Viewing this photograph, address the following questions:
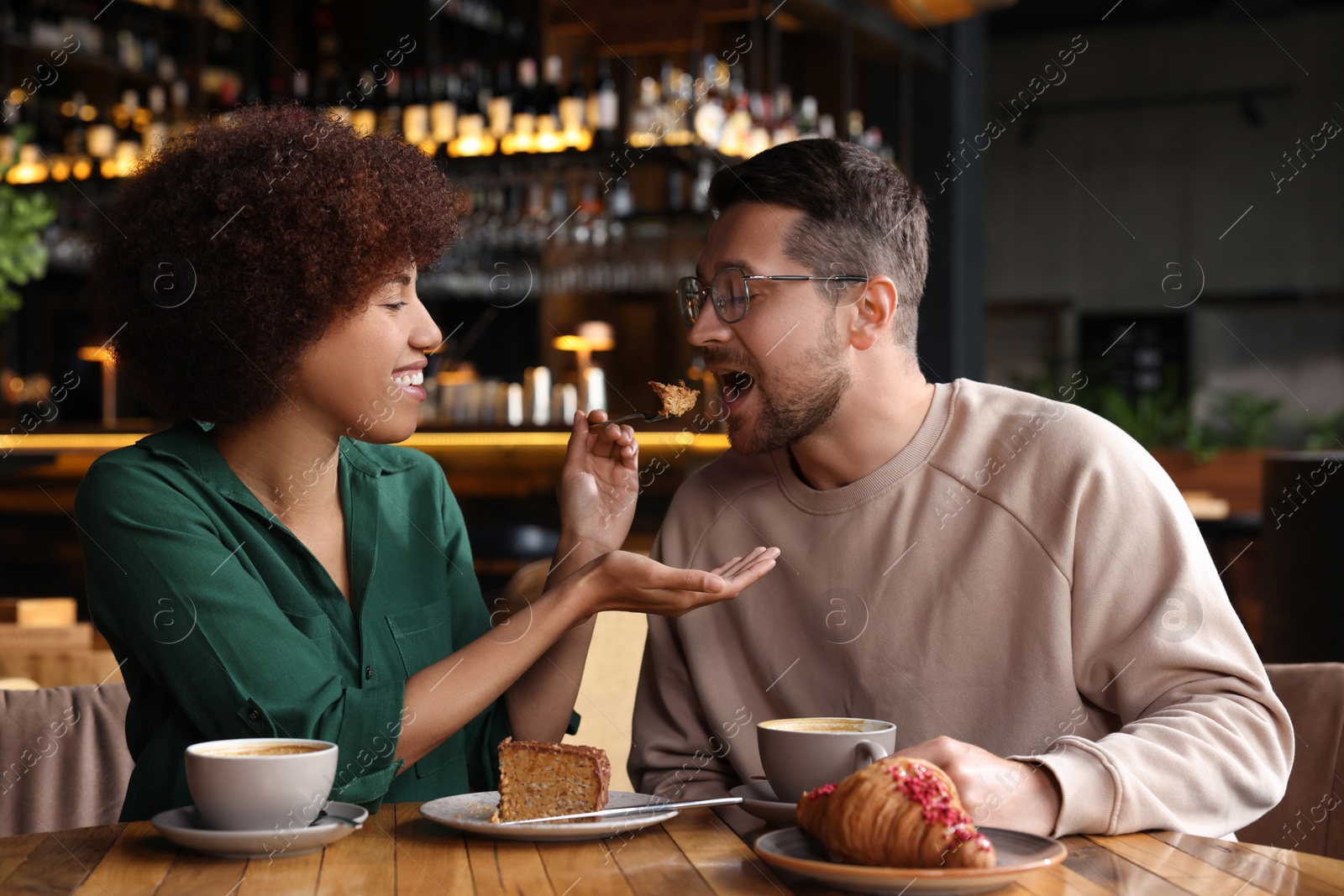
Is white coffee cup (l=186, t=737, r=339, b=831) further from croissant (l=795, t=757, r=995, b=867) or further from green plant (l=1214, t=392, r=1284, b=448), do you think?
green plant (l=1214, t=392, r=1284, b=448)

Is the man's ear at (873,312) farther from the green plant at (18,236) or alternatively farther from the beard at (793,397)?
the green plant at (18,236)

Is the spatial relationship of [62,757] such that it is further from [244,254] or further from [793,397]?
[793,397]

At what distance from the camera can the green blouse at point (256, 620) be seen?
1.34 m

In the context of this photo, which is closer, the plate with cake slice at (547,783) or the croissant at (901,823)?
the croissant at (901,823)

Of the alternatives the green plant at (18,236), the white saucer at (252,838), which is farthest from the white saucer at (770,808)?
the green plant at (18,236)

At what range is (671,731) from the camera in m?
1.70

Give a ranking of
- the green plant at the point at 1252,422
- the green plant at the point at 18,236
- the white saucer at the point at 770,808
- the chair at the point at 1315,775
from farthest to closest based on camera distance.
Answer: the green plant at the point at 1252,422 → the green plant at the point at 18,236 → the chair at the point at 1315,775 → the white saucer at the point at 770,808

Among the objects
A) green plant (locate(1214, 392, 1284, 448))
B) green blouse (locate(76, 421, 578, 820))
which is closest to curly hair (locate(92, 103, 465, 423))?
green blouse (locate(76, 421, 578, 820))

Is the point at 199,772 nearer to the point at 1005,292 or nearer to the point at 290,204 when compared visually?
the point at 290,204

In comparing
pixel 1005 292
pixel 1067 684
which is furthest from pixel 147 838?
pixel 1005 292

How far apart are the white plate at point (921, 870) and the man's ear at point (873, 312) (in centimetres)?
84

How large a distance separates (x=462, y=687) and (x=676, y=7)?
5.78 meters

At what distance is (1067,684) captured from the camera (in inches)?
59.6

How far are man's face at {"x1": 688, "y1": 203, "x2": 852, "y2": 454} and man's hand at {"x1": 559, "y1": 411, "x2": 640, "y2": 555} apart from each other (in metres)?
0.15
